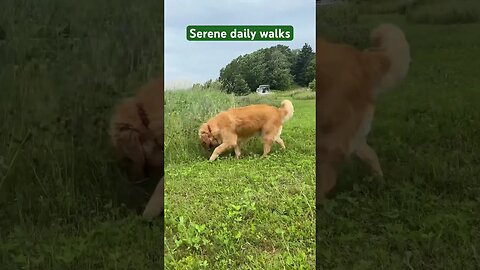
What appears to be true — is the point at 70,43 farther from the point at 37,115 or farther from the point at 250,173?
the point at 250,173

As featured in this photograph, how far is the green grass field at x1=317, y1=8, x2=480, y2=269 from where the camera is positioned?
8.26 ft

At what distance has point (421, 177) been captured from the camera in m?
2.66

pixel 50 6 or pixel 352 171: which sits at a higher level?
pixel 50 6

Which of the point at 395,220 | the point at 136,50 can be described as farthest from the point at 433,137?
the point at 136,50

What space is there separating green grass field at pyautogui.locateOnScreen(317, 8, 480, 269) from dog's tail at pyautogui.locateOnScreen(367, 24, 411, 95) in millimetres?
50

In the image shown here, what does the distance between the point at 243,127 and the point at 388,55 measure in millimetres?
762

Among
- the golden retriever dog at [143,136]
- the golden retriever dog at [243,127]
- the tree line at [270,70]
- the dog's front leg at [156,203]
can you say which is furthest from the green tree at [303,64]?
the dog's front leg at [156,203]

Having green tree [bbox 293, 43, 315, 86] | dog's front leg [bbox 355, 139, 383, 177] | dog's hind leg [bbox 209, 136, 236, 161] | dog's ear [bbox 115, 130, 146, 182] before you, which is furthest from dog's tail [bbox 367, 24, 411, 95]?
dog's ear [bbox 115, 130, 146, 182]

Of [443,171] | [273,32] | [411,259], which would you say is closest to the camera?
[273,32]

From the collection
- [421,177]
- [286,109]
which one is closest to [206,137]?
[286,109]

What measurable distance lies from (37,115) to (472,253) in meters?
2.09

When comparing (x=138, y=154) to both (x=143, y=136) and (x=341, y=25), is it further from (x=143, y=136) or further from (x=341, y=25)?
(x=341, y=25)

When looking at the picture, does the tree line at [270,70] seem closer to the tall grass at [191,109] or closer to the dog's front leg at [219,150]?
the tall grass at [191,109]

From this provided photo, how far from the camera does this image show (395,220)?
8.47 feet
